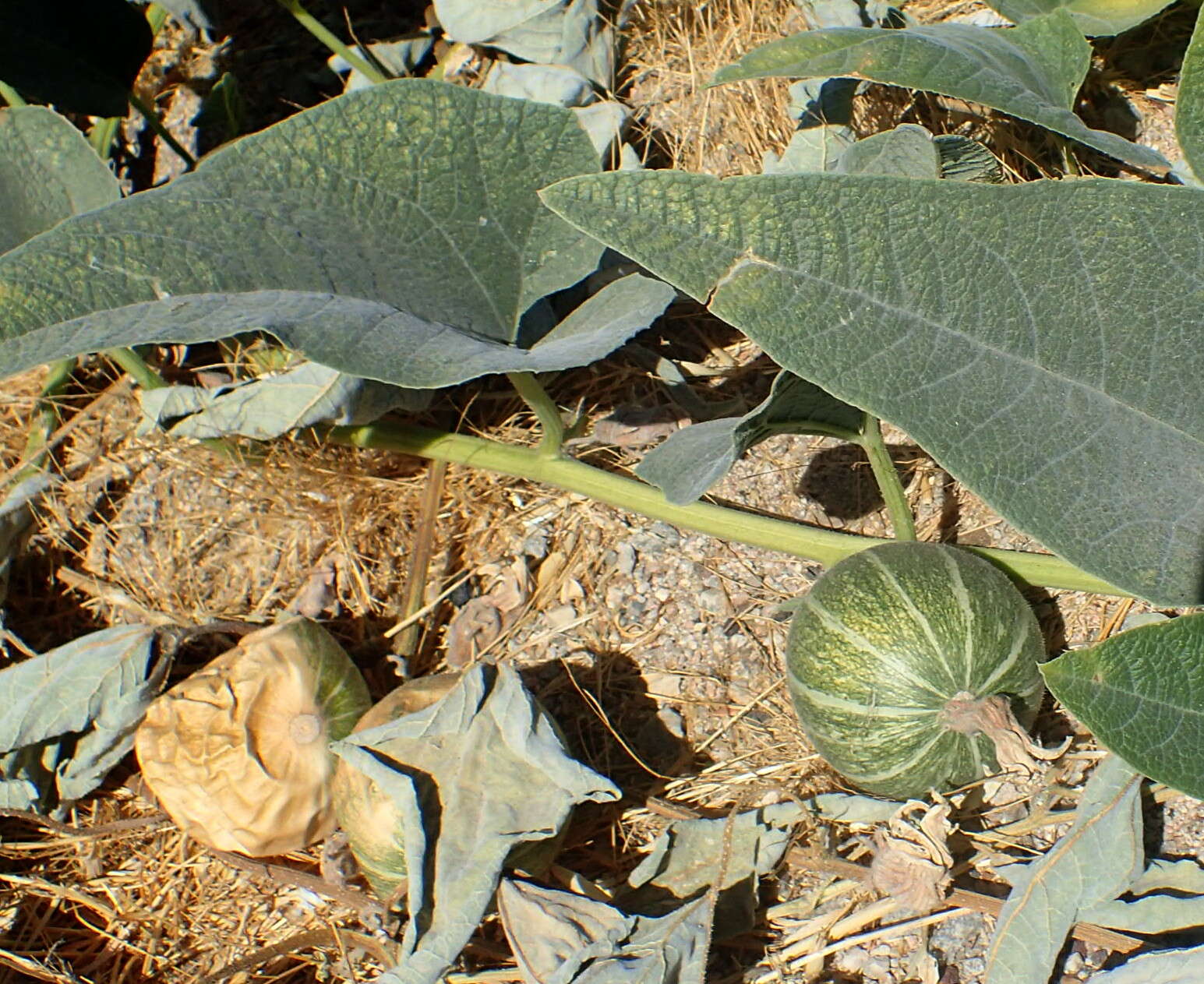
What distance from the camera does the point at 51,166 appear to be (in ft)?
4.27

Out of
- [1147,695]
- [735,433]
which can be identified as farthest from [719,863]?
[1147,695]

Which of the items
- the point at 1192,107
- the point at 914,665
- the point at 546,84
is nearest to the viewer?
the point at 1192,107

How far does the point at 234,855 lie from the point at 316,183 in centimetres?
86

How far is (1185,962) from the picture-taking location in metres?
1.08

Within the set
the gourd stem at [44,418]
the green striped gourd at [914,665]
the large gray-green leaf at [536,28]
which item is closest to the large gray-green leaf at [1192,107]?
the green striped gourd at [914,665]

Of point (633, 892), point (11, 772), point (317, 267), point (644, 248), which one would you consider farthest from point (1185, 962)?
point (11, 772)

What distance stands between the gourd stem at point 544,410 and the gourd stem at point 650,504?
0.8 inches

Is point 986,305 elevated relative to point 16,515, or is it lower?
elevated

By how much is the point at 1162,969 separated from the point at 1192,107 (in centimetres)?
83

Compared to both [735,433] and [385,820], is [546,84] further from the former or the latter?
[385,820]

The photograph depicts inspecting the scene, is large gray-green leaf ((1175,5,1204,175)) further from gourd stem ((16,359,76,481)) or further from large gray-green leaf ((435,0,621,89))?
gourd stem ((16,359,76,481))

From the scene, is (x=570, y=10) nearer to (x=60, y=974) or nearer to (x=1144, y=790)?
(x=1144, y=790)

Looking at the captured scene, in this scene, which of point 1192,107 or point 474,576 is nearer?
point 1192,107

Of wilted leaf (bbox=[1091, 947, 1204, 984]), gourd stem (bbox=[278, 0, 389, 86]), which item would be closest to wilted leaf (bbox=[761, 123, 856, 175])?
gourd stem (bbox=[278, 0, 389, 86])
